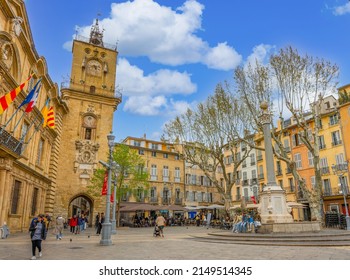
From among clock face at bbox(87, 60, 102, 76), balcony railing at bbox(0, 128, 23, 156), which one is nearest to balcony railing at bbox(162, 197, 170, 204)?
clock face at bbox(87, 60, 102, 76)

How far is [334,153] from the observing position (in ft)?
116

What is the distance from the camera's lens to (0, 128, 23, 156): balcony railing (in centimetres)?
1553

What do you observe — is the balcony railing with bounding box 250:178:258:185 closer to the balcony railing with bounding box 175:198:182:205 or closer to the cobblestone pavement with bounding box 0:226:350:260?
the balcony railing with bounding box 175:198:182:205

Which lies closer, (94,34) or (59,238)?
(59,238)

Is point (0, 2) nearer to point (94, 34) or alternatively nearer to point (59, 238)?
point (59, 238)

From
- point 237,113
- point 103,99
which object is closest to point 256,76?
point 237,113

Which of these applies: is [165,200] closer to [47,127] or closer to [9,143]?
[47,127]

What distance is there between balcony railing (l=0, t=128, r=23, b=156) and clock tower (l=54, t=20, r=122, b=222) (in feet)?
41.5

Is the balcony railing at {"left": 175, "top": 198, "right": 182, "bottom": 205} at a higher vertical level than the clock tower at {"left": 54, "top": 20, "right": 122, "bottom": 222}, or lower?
lower

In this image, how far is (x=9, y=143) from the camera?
16609 millimetres

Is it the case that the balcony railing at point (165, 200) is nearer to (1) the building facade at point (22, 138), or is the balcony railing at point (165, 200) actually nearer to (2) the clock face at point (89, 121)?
(2) the clock face at point (89, 121)

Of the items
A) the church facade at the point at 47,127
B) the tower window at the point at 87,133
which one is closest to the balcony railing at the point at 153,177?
the church facade at the point at 47,127

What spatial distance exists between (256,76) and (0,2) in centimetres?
1780

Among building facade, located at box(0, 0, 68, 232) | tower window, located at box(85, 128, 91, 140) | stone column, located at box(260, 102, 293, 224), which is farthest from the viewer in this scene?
tower window, located at box(85, 128, 91, 140)
